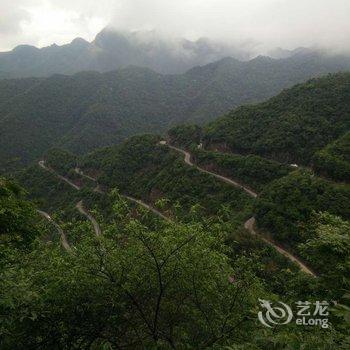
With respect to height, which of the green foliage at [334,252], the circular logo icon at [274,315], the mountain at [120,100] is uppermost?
the circular logo icon at [274,315]

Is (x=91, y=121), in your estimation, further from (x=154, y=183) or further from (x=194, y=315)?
(x=194, y=315)

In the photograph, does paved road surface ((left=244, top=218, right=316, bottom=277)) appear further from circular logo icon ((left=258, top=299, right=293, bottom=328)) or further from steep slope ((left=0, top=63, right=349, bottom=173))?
circular logo icon ((left=258, top=299, right=293, bottom=328))

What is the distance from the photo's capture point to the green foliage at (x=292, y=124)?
51375mm

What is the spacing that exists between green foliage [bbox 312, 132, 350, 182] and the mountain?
8322cm

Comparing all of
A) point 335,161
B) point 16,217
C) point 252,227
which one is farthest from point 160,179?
point 16,217

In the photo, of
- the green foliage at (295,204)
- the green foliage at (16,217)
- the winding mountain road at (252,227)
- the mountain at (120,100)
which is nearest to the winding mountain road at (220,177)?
the winding mountain road at (252,227)

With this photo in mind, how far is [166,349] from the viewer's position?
941cm

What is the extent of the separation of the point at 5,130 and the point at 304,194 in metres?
97.7

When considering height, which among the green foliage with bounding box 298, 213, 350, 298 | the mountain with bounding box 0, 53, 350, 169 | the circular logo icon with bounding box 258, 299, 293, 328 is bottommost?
the mountain with bounding box 0, 53, 350, 169

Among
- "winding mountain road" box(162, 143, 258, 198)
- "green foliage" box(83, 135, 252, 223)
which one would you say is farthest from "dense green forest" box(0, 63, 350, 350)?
"winding mountain road" box(162, 143, 258, 198)

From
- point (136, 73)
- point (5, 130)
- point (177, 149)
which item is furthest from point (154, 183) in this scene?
point (136, 73)

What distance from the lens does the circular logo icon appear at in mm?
8314

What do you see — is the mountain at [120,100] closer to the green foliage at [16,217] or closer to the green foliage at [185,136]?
the green foliage at [185,136]

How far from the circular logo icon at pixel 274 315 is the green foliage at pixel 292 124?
43.0 m
